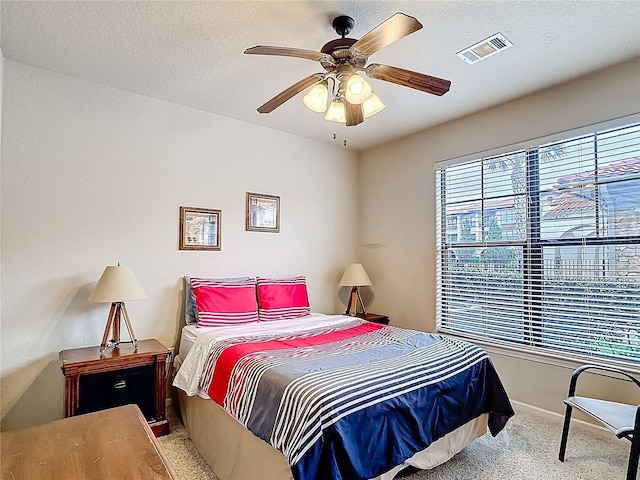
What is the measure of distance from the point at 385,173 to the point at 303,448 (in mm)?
3482

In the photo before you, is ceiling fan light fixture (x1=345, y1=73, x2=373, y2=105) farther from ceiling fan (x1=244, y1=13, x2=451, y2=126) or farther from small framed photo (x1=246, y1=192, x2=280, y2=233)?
small framed photo (x1=246, y1=192, x2=280, y2=233)

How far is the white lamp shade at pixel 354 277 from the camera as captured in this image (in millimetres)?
4195

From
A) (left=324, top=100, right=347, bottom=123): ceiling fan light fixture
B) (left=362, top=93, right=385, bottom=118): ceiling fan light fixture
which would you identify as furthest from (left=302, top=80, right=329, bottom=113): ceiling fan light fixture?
(left=362, top=93, right=385, bottom=118): ceiling fan light fixture

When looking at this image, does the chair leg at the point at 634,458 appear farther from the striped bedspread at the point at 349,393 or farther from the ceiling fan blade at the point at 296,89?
the ceiling fan blade at the point at 296,89

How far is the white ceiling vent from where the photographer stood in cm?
235

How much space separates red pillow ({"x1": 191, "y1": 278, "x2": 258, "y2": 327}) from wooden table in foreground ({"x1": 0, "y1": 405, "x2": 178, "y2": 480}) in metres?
1.88

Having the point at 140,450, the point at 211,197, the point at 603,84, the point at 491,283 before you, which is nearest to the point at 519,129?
the point at 603,84

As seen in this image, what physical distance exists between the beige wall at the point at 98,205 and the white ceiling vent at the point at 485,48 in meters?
2.12

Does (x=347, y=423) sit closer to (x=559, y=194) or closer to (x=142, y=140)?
(x=559, y=194)

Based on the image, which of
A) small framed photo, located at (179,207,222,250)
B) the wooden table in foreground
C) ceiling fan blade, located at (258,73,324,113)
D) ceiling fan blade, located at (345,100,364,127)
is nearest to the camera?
the wooden table in foreground

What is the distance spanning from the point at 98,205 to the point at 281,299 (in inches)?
69.3

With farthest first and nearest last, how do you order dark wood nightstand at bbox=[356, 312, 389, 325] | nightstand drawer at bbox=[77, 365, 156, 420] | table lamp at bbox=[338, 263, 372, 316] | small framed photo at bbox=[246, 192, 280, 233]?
table lamp at bbox=[338, 263, 372, 316] → dark wood nightstand at bbox=[356, 312, 389, 325] → small framed photo at bbox=[246, 192, 280, 233] → nightstand drawer at bbox=[77, 365, 156, 420]

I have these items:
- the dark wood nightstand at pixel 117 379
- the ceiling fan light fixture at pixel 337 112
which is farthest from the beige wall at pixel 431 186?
the dark wood nightstand at pixel 117 379

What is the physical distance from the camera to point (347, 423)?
65.2 inches
